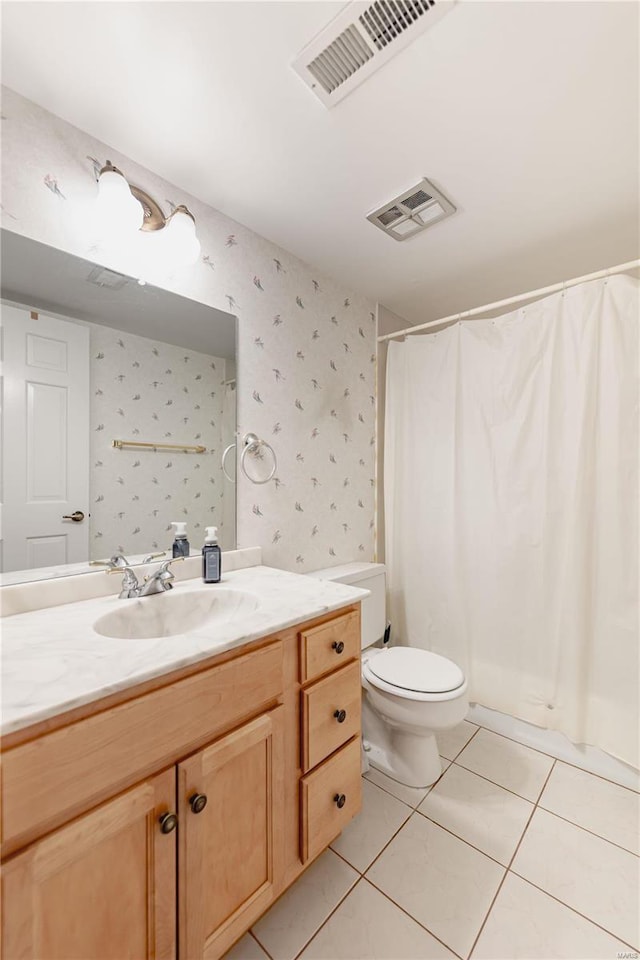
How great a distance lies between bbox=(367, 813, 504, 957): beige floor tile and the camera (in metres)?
1.05

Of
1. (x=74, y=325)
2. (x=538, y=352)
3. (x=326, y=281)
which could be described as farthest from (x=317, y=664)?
(x=326, y=281)

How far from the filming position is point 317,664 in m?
1.06

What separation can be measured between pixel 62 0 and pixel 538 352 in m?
1.83

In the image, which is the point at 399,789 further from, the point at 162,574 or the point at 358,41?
the point at 358,41

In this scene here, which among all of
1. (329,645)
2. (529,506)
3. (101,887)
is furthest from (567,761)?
(101,887)

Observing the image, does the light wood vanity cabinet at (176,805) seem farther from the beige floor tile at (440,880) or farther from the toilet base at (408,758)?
the toilet base at (408,758)

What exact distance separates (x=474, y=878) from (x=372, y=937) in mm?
354

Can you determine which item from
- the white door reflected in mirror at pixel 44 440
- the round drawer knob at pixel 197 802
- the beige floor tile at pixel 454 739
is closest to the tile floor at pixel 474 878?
the beige floor tile at pixel 454 739

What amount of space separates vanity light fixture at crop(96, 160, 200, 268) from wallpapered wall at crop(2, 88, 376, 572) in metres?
0.06

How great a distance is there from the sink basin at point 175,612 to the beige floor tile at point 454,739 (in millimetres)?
1169

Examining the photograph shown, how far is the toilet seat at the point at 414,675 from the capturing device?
4.74 ft

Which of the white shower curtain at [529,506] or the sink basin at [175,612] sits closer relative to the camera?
the sink basin at [175,612]

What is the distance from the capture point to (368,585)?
1.93 m

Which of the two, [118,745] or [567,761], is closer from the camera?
[118,745]
